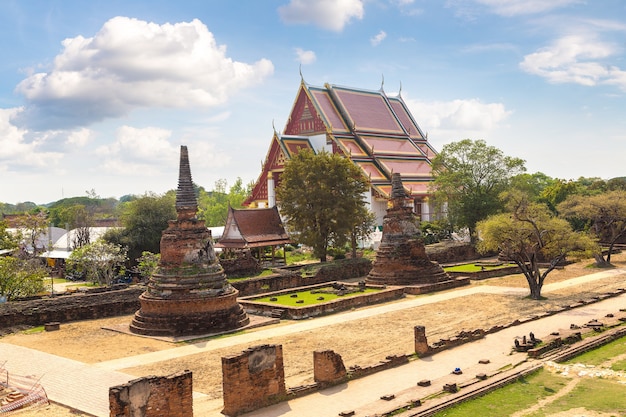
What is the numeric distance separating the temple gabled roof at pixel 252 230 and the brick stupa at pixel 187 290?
49.2ft

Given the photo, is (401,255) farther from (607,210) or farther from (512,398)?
(512,398)

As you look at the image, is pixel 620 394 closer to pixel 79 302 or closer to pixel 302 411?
pixel 302 411

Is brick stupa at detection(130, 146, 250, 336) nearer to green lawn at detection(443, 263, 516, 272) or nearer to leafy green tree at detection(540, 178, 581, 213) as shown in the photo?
green lawn at detection(443, 263, 516, 272)

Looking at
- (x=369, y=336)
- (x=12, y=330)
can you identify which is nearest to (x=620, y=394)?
(x=369, y=336)

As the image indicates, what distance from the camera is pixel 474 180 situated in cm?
4150

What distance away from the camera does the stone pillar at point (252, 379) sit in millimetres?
11734

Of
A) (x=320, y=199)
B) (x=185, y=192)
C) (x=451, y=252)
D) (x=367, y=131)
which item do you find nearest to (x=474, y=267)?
(x=451, y=252)

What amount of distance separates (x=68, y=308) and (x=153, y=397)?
1379 centimetres

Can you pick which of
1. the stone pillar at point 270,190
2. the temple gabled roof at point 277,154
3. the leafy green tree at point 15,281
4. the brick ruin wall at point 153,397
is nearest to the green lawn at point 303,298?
the leafy green tree at point 15,281

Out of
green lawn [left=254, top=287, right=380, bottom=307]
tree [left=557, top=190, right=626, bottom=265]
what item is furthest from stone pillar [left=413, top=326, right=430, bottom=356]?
tree [left=557, top=190, right=626, bottom=265]

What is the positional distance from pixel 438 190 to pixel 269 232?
1306cm

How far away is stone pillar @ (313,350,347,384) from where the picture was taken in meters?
13.3

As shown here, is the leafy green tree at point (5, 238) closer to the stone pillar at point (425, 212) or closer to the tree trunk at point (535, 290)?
the tree trunk at point (535, 290)

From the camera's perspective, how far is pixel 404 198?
30.2 metres
